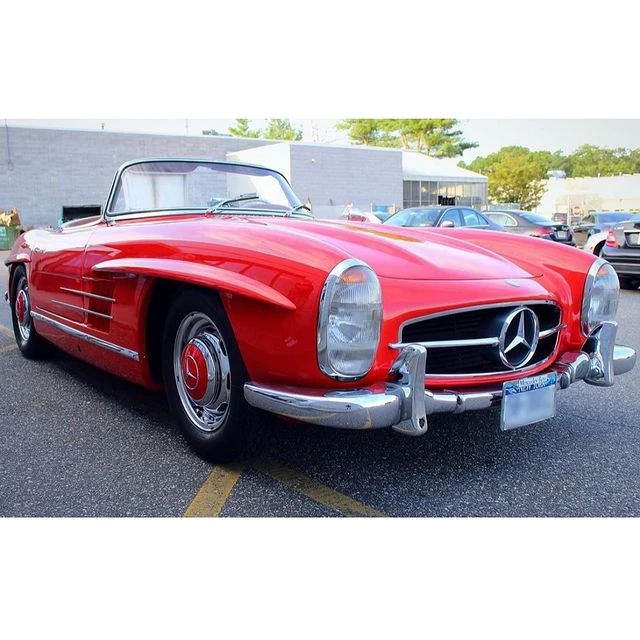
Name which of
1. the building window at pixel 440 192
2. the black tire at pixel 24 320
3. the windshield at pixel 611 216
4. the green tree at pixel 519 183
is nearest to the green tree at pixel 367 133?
the green tree at pixel 519 183

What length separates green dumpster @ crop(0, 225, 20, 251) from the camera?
20703mm

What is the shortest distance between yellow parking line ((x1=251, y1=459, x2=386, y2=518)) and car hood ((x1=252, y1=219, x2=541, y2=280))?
2.81ft

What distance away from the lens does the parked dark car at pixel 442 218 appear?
1132 centimetres

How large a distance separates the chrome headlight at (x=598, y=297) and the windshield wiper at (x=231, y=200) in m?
1.87

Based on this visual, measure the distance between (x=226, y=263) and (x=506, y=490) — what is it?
1.40 meters

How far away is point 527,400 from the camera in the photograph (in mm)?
2584

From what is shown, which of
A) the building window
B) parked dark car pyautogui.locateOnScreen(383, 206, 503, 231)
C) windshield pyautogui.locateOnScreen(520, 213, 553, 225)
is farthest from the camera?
the building window

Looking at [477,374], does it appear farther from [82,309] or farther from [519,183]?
[519,183]

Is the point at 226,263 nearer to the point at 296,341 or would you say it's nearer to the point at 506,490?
the point at 296,341

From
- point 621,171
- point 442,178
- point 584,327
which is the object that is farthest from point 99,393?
point 621,171

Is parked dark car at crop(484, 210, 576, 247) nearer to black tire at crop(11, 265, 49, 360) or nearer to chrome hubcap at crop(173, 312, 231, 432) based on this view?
black tire at crop(11, 265, 49, 360)

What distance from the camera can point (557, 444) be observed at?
3104 millimetres

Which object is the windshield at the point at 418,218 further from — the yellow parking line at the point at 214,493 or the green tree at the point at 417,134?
the green tree at the point at 417,134

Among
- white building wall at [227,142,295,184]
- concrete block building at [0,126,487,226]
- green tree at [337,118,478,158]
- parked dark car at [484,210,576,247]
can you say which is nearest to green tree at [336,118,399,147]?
green tree at [337,118,478,158]
